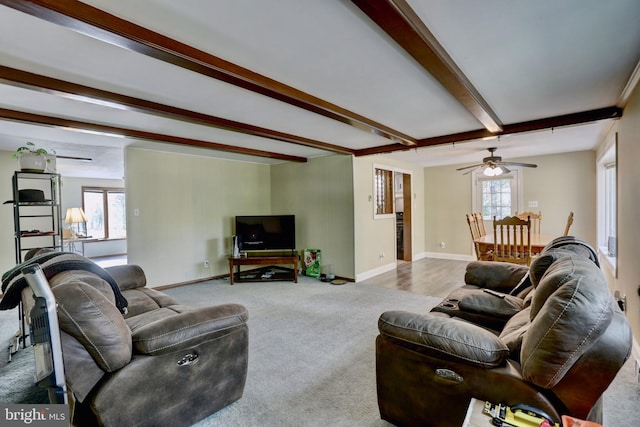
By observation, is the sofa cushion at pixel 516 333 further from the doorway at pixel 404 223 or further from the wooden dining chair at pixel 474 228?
the doorway at pixel 404 223

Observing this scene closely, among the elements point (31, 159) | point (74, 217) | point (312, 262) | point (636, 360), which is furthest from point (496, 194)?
point (74, 217)

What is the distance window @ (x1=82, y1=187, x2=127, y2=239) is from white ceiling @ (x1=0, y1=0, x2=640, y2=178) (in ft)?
17.7

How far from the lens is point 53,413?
4.42ft

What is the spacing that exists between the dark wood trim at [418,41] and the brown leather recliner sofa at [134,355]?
6.17ft

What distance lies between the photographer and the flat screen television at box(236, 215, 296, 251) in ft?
18.8

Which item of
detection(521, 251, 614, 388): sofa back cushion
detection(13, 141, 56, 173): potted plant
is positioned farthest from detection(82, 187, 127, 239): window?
detection(521, 251, 614, 388): sofa back cushion

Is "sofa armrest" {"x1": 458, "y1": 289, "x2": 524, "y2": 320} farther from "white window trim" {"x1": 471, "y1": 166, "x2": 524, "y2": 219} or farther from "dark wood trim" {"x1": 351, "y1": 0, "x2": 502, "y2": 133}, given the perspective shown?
"white window trim" {"x1": 471, "y1": 166, "x2": 524, "y2": 219}

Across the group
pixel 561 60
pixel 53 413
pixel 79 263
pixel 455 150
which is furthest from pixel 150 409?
pixel 455 150

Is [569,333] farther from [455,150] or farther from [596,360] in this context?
[455,150]

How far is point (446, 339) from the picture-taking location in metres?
1.47

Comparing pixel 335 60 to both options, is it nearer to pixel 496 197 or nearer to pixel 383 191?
pixel 383 191

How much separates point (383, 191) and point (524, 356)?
5200 millimetres

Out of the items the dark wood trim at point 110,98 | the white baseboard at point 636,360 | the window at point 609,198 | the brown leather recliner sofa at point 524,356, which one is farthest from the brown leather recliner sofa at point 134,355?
the window at point 609,198

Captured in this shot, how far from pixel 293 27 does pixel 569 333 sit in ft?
6.35
